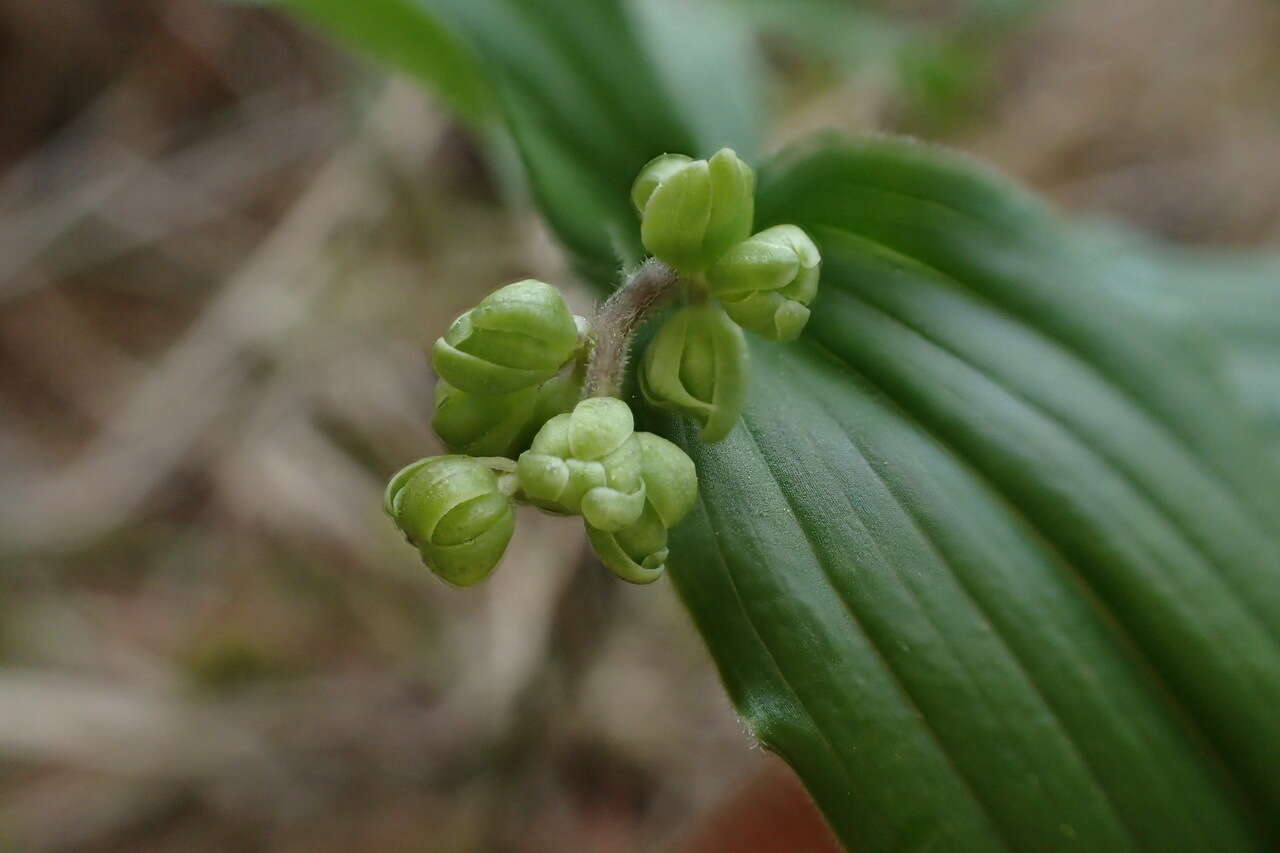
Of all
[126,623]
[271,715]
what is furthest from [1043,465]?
[126,623]

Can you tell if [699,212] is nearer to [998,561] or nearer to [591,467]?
[591,467]

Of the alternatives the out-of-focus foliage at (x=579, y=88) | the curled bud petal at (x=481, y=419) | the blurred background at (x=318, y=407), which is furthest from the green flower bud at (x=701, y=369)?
the blurred background at (x=318, y=407)

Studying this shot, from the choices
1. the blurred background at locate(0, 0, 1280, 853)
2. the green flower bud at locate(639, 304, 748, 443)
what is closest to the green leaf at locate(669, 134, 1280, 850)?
the green flower bud at locate(639, 304, 748, 443)

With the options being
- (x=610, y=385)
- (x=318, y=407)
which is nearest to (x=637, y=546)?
(x=610, y=385)

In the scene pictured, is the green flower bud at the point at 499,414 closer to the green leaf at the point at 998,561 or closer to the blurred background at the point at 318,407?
the green leaf at the point at 998,561

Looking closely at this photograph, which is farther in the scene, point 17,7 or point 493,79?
point 17,7

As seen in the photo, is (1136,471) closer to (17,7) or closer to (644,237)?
(644,237)
